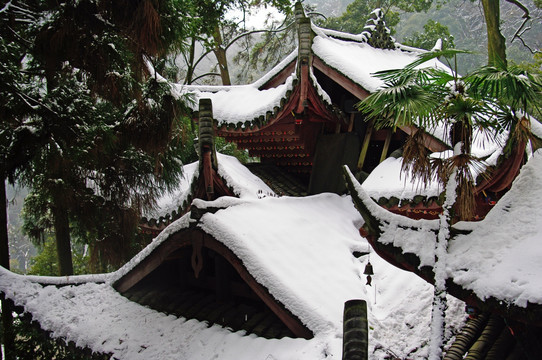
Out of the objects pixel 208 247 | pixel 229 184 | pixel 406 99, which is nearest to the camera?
pixel 406 99

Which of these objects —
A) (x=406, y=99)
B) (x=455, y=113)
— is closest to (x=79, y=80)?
(x=406, y=99)

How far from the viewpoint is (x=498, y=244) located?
8.41 feet

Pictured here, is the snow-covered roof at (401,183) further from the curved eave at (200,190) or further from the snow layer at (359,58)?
the curved eave at (200,190)

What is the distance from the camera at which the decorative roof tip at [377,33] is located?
9698mm

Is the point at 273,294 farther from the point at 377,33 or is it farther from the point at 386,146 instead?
the point at 377,33

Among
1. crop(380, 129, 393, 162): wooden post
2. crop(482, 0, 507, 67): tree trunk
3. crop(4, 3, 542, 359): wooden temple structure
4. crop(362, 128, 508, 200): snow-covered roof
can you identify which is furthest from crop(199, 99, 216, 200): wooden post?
crop(482, 0, 507, 67): tree trunk

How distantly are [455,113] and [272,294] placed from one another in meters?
1.83

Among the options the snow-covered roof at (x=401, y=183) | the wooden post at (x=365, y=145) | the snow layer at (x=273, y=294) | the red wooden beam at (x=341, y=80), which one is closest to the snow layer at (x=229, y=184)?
the snow layer at (x=273, y=294)

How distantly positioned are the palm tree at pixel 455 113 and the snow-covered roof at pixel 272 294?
1.08 metres

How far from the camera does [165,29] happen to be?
4.85 metres

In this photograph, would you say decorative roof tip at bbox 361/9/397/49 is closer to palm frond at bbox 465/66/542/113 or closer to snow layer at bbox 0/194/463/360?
snow layer at bbox 0/194/463/360

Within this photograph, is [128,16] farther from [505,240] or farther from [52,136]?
Result: [505,240]

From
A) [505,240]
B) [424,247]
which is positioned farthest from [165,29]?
[505,240]

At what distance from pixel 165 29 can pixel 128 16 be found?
41 centimetres
